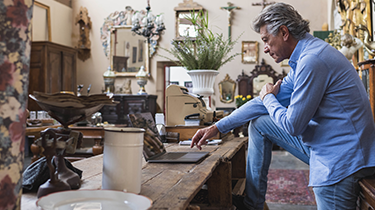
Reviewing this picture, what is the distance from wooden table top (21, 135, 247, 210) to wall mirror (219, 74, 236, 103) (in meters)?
6.45

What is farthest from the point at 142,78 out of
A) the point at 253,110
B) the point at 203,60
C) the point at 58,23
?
the point at 253,110

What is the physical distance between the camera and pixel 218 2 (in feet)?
27.0

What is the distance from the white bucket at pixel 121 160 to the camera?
37.2 inches

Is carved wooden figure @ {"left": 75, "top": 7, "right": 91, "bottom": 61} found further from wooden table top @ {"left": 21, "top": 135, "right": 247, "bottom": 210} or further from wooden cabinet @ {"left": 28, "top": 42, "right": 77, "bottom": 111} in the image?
wooden table top @ {"left": 21, "top": 135, "right": 247, "bottom": 210}

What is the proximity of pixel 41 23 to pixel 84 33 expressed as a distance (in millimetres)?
1124

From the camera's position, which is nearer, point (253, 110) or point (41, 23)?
point (253, 110)

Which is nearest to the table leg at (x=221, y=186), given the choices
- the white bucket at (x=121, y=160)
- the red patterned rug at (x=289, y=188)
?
the white bucket at (x=121, y=160)

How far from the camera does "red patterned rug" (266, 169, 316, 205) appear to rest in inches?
125

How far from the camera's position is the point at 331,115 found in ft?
4.49

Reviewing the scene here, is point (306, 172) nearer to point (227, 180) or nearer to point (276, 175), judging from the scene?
point (276, 175)

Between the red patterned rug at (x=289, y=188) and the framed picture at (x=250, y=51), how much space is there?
3.91 meters

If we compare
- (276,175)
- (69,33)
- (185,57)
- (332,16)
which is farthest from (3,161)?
(69,33)

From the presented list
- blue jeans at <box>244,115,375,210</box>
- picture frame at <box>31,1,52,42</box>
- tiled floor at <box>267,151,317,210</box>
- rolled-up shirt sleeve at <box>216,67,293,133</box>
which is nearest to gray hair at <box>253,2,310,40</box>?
rolled-up shirt sleeve at <box>216,67,293,133</box>

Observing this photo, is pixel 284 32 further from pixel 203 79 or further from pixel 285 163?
pixel 285 163
